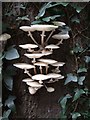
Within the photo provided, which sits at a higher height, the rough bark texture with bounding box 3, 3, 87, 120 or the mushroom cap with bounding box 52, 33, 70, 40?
the mushroom cap with bounding box 52, 33, 70, 40

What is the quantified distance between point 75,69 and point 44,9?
40cm

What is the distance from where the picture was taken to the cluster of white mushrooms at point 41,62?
1.49 meters

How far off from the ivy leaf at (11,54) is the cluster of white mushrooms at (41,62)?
47mm

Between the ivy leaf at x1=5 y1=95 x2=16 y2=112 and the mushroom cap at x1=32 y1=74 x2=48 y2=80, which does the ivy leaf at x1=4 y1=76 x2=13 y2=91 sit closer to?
the ivy leaf at x1=5 y1=95 x2=16 y2=112

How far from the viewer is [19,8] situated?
1.67 m

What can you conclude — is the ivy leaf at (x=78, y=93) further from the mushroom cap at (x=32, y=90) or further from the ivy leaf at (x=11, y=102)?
the ivy leaf at (x=11, y=102)

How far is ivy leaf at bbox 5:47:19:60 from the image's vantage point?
157 centimetres

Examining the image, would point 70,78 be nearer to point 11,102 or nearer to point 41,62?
point 41,62

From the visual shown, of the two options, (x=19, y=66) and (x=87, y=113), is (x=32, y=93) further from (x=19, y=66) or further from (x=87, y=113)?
(x=87, y=113)

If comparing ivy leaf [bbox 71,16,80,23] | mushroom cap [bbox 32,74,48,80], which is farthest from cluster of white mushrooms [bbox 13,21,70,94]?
ivy leaf [bbox 71,16,80,23]

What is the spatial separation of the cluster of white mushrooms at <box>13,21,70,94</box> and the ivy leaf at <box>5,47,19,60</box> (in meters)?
0.05

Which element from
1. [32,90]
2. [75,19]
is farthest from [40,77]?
[75,19]

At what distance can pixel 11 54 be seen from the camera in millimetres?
1587

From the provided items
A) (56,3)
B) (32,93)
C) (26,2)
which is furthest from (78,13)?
(32,93)
